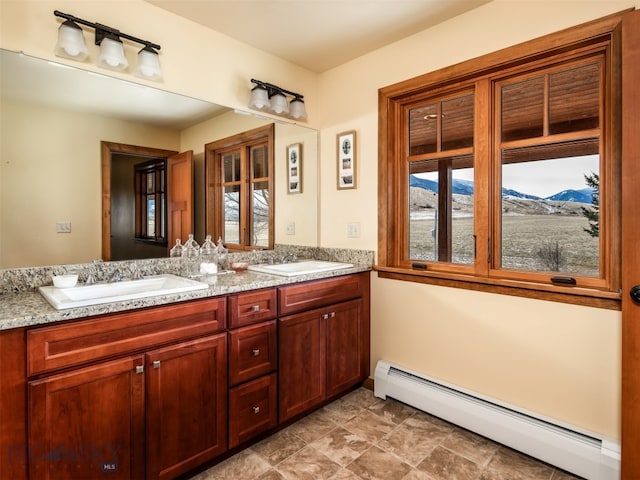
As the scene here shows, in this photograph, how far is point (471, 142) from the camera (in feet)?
7.13

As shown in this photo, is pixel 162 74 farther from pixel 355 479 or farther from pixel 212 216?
pixel 355 479

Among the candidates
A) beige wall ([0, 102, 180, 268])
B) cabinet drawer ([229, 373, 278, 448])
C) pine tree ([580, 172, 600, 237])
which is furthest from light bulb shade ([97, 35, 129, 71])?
pine tree ([580, 172, 600, 237])

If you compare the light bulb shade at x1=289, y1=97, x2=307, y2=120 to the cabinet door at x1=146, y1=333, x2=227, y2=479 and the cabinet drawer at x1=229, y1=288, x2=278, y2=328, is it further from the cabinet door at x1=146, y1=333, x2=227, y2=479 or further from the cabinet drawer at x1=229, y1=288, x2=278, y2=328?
the cabinet door at x1=146, y1=333, x2=227, y2=479

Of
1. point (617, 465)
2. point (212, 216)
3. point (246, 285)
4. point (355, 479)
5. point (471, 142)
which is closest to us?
point (617, 465)

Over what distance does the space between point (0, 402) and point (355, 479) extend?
4.73 ft

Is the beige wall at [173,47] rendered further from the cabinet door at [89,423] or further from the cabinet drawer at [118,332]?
the cabinet door at [89,423]

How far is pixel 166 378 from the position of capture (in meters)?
1.54

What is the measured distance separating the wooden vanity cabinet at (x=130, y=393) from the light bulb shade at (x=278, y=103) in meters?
1.45

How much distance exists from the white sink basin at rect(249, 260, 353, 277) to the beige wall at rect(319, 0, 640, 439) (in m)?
0.25

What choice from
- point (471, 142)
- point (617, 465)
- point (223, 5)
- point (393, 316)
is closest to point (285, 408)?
point (393, 316)

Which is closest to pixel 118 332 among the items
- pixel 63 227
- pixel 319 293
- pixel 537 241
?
pixel 63 227

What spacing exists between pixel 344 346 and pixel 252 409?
2.49 ft

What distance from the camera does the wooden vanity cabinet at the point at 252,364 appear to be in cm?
178

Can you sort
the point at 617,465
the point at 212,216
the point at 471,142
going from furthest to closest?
the point at 212,216 → the point at 471,142 → the point at 617,465
